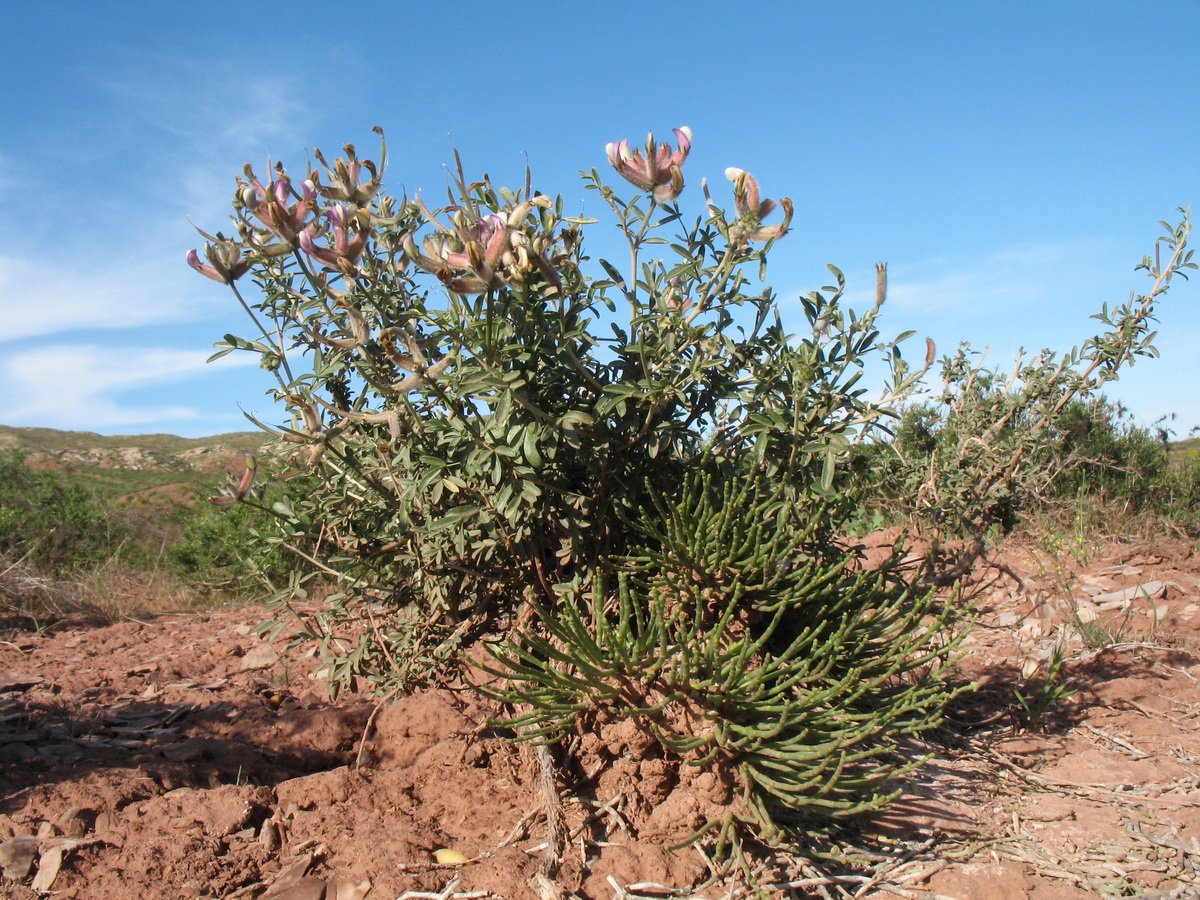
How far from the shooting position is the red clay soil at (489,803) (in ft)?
7.04

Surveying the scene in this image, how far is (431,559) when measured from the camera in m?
2.53

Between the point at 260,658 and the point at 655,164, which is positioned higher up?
the point at 655,164

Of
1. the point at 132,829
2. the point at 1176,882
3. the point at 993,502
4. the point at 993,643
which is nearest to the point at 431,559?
the point at 132,829

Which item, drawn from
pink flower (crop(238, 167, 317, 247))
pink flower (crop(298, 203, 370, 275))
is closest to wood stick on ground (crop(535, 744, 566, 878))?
pink flower (crop(298, 203, 370, 275))

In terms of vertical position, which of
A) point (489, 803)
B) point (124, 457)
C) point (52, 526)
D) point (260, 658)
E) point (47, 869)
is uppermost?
point (124, 457)

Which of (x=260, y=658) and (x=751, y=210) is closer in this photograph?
(x=751, y=210)

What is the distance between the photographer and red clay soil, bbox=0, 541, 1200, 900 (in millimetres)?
2146

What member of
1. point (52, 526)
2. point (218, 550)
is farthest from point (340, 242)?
point (52, 526)

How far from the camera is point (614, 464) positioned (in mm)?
2434

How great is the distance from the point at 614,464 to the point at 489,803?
1081 mm

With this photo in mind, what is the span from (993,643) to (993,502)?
31.1 inches

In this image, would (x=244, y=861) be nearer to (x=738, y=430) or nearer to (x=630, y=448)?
(x=630, y=448)

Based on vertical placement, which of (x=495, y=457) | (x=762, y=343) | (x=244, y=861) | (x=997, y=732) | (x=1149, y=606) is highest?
(x=762, y=343)

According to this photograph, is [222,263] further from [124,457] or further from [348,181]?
[124,457]
